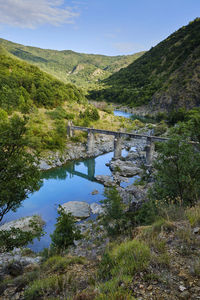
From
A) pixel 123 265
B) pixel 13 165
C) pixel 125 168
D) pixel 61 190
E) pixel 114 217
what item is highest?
pixel 13 165

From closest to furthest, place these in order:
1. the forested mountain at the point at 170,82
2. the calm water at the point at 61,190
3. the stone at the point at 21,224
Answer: the stone at the point at 21,224, the calm water at the point at 61,190, the forested mountain at the point at 170,82

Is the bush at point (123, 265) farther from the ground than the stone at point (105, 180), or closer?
farther from the ground

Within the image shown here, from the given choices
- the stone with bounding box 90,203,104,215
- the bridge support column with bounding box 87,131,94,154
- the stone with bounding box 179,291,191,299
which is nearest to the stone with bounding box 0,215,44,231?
the stone with bounding box 90,203,104,215

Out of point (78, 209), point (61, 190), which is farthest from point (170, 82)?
point (78, 209)

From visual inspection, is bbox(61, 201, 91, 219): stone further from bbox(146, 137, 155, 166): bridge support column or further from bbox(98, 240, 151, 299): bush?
bbox(146, 137, 155, 166): bridge support column

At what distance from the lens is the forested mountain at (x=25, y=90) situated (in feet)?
135

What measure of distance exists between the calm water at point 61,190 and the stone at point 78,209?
1.63m

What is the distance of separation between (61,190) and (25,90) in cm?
3408

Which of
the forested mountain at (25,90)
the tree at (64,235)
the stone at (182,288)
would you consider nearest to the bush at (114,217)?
the tree at (64,235)

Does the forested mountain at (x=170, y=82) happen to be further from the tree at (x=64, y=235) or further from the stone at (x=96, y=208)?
the tree at (x=64, y=235)

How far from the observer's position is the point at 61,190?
2444 centimetres

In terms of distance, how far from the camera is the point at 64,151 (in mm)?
35562

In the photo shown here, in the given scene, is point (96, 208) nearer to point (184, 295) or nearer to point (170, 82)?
point (184, 295)

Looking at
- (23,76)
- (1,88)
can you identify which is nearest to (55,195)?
(1,88)
